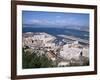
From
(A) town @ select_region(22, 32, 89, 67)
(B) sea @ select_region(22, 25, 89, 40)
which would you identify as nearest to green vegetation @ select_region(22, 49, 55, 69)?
(A) town @ select_region(22, 32, 89, 67)

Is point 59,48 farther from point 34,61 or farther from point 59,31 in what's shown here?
point 34,61

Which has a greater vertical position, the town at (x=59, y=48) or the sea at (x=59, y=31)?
the sea at (x=59, y=31)

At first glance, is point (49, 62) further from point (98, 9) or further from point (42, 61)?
point (98, 9)

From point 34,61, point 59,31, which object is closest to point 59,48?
point 59,31

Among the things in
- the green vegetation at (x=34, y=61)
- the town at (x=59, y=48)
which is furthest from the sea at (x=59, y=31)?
the green vegetation at (x=34, y=61)

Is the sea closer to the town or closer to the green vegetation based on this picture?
the town

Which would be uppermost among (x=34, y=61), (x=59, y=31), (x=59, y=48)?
(x=59, y=31)

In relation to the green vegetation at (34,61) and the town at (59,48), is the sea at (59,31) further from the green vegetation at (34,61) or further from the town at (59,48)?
the green vegetation at (34,61)

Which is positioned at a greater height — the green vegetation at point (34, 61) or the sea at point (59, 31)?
the sea at point (59, 31)
